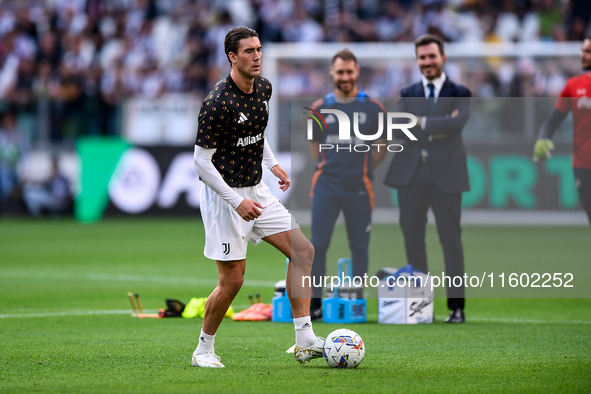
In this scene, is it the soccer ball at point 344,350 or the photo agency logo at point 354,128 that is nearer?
the soccer ball at point 344,350

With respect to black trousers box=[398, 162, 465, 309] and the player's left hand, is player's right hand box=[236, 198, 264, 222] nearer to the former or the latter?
the player's left hand

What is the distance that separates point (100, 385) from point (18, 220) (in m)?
18.3

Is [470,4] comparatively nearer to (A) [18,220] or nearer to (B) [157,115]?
(B) [157,115]

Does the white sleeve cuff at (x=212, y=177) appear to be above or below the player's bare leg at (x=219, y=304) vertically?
above

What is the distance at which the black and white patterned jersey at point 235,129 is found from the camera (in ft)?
20.4

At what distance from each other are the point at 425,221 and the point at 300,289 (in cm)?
308

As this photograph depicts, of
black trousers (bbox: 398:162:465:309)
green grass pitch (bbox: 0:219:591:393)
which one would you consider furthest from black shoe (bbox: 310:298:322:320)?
black trousers (bbox: 398:162:465:309)

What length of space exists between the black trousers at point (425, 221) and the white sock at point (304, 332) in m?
2.81

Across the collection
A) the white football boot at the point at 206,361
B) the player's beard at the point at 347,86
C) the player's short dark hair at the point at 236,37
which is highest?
the player's short dark hair at the point at 236,37

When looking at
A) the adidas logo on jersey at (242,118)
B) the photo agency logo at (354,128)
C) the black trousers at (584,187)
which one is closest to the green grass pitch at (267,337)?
the black trousers at (584,187)

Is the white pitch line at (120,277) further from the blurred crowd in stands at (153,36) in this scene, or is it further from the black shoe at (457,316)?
the blurred crowd in stands at (153,36)

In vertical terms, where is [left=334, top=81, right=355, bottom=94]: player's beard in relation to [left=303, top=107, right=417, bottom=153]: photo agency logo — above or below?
above

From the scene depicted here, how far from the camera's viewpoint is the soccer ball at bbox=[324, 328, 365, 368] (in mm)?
6254

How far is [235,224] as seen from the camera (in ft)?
21.0
